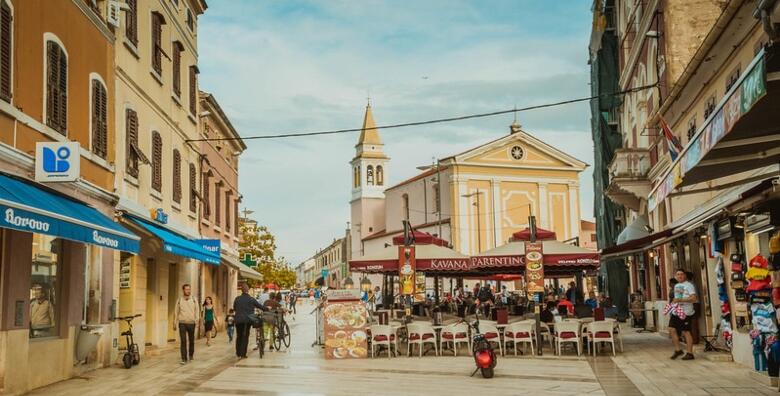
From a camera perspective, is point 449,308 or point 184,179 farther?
point 449,308

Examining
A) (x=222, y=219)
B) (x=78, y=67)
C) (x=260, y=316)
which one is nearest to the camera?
(x=78, y=67)

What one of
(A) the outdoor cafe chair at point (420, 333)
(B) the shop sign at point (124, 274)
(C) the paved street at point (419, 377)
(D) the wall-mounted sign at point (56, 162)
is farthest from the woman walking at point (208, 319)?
(D) the wall-mounted sign at point (56, 162)

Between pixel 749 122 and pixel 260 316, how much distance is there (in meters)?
14.4

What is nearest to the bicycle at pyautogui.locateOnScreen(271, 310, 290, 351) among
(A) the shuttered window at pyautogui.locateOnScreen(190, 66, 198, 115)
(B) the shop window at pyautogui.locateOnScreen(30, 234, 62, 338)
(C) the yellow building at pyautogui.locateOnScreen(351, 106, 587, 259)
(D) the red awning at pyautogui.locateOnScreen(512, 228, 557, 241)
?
(D) the red awning at pyautogui.locateOnScreen(512, 228, 557, 241)

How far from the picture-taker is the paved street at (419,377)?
12039 millimetres

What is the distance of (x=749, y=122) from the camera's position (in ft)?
21.4

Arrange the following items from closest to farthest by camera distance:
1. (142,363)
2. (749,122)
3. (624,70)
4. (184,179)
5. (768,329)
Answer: (749,122) → (768,329) → (142,363) → (184,179) → (624,70)

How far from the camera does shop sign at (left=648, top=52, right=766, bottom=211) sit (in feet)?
18.1

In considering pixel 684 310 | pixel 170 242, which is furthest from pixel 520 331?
pixel 170 242

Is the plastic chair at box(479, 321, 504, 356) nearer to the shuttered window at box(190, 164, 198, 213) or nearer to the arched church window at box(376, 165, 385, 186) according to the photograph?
the shuttered window at box(190, 164, 198, 213)

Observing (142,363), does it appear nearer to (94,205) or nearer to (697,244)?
(94,205)

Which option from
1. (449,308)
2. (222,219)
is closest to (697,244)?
(449,308)

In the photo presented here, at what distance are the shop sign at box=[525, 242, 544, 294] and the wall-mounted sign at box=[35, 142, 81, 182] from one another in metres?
9.78

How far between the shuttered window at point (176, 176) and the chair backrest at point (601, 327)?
448 inches
